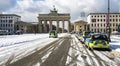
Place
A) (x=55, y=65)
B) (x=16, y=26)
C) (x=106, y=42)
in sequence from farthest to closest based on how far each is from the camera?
(x=16, y=26), (x=106, y=42), (x=55, y=65)

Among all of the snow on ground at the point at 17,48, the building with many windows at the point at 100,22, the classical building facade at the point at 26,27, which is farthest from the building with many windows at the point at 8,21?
the snow on ground at the point at 17,48

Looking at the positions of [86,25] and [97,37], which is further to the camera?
[86,25]

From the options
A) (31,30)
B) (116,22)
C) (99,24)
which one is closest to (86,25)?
(99,24)

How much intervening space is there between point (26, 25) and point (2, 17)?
2523 centimetres

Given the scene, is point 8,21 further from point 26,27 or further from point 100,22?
point 100,22

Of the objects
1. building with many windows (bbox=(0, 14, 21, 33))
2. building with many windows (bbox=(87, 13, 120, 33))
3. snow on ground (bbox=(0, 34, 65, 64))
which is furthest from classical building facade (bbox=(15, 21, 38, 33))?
snow on ground (bbox=(0, 34, 65, 64))

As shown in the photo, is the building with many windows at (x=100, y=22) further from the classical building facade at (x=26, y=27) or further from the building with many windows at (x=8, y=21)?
the building with many windows at (x=8, y=21)

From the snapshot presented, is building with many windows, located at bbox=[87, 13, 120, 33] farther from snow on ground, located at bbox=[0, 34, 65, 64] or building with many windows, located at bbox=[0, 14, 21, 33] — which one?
snow on ground, located at bbox=[0, 34, 65, 64]

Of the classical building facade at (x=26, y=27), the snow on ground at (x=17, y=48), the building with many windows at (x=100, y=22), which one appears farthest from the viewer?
the building with many windows at (x=100, y=22)

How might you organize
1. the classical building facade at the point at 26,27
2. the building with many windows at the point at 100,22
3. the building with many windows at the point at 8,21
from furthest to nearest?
the building with many windows at the point at 8,21, the building with many windows at the point at 100,22, the classical building facade at the point at 26,27

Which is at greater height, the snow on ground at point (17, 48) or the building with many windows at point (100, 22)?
the building with many windows at point (100, 22)

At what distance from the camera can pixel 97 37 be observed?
24297 millimetres

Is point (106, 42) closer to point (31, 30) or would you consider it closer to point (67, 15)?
point (67, 15)

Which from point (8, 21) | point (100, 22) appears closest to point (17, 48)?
point (8, 21)
